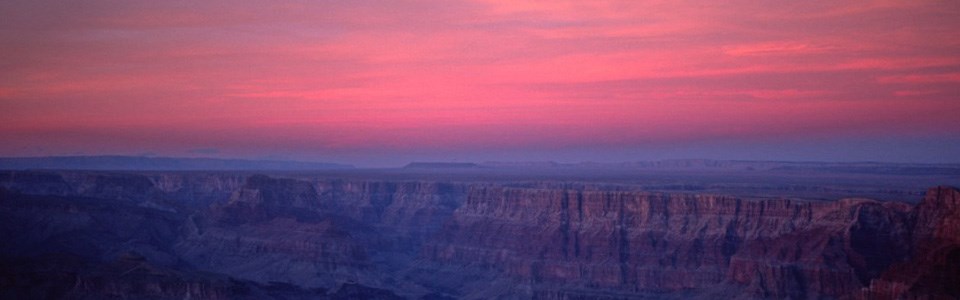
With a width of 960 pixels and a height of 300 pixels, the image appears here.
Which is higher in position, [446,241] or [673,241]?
[673,241]

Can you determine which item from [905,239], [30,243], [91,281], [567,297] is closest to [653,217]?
[567,297]

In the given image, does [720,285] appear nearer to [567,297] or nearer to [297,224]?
[567,297]

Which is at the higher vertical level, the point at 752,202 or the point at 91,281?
the point at 752,202

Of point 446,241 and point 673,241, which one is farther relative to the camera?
point 446,241

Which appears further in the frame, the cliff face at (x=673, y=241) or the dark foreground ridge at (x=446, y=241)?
the cliff face at (x=673, y=241)

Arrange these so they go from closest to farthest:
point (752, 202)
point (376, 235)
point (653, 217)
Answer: point (752, 202) < point (653, 217) < point (376, 235)

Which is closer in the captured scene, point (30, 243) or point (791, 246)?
point (791, 246)

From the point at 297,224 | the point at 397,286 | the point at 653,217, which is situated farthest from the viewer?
the point at 297,224

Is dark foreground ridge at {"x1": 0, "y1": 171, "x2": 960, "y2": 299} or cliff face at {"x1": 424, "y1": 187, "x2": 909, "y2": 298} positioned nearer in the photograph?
dark foreground ridge at {"x1": 0, "y1": 171, "x2": 960, "y2": 299}
